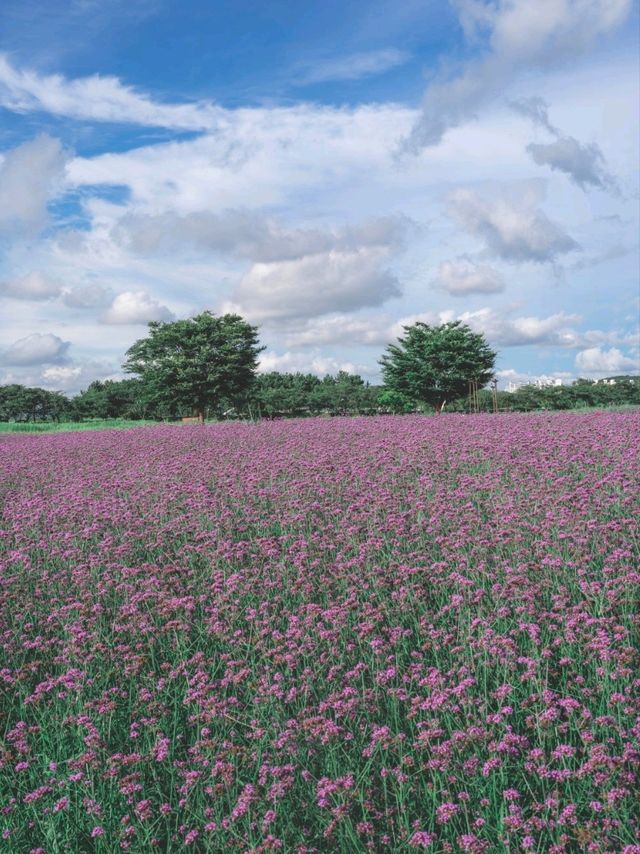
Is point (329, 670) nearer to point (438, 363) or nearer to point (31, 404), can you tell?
point (438, 363)

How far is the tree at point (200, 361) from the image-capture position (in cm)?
3578

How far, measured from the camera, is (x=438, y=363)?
36.3 metres

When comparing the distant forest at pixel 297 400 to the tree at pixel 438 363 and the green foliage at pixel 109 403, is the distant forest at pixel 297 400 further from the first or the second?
the tree at pixel 438 363

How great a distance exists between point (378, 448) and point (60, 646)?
552 cm

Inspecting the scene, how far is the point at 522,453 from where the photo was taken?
314 inches

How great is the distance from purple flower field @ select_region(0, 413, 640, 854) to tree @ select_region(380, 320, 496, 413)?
29.7 metres

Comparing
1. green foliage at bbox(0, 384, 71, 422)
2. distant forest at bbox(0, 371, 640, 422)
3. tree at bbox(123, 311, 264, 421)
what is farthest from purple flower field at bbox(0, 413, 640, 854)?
green foliage at bbox(0, 384, 71, 422)

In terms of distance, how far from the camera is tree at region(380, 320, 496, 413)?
1416 inches

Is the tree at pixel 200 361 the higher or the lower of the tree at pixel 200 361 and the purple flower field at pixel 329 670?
the higher

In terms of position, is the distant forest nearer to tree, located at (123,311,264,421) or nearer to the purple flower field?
tree, located at (123,311,264,421)

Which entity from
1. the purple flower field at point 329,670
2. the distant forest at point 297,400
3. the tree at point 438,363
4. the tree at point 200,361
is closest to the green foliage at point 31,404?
the distant forest at point 297,400

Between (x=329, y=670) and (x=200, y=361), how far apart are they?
110 feet

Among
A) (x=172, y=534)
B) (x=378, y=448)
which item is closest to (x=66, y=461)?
(x=378, y=448)

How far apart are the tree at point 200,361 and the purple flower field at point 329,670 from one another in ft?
96.7
